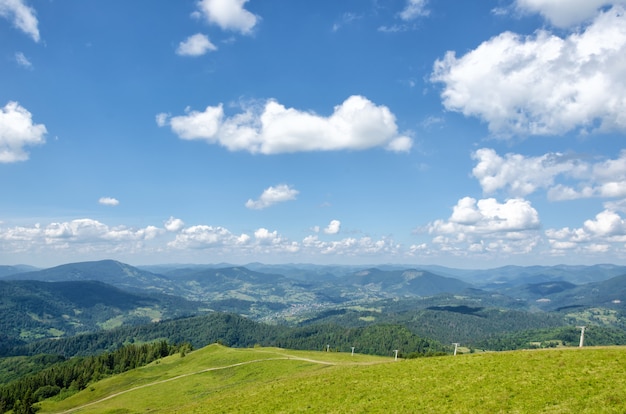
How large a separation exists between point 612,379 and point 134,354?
20778cm

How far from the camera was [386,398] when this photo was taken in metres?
46.2

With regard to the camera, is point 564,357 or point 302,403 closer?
point 564,357

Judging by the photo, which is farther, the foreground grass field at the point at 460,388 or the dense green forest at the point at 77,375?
the dense green forest at the point at 77,375

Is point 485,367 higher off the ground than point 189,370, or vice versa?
point 485,367

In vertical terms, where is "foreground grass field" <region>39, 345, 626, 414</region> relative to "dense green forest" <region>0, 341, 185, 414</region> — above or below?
above

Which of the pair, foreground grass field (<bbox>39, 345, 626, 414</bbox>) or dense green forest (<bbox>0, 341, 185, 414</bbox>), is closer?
foreground grass field (<bbox>39, 345, 626, 414</bbox>)

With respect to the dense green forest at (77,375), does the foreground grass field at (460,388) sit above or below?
above

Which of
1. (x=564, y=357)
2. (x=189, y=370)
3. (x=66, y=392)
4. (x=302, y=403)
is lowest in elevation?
(x=66, y=392)

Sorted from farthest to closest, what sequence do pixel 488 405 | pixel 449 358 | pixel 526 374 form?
pixel 449 358, pixel 526 374, pixel 488 405

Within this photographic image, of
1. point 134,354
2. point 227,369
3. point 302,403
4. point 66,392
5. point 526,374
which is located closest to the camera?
point 526,374

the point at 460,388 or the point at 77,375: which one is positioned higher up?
the point at 460,388

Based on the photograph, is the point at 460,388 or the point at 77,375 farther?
the point at 77,375

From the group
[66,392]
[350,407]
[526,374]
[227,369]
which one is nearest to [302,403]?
[350,407]

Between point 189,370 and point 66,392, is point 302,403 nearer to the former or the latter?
point 189,370
